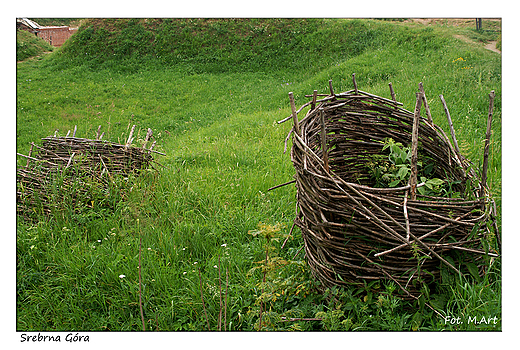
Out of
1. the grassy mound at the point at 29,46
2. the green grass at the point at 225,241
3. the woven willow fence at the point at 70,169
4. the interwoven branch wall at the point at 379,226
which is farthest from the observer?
the grassy mound at the point at 29,46

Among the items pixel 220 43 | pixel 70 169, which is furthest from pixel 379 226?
pixel 220 43

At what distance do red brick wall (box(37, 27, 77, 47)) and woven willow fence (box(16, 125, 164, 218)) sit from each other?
79.6ft

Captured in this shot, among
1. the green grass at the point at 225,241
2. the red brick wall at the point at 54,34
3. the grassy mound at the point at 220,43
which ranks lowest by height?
the green grass at the point at 225,241

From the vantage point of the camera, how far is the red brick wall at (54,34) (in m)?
23.3

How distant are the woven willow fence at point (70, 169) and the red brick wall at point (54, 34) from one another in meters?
24.2

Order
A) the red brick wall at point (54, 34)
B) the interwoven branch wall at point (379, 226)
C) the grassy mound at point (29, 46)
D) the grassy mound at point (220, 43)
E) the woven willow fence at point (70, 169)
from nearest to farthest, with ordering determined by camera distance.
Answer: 1. the interwoven branch wall at point (379, 226)
2. the woven willow fence at point (70, 169)
3. the grassy mound at point (220, 43)
4. the grassy mound at point (29, 46)
5. the red brick wall at point (54, 34)

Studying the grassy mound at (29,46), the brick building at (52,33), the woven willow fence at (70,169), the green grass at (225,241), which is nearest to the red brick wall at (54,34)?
the brick building at (52,33)

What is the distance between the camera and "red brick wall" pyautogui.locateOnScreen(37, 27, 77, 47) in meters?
23.3

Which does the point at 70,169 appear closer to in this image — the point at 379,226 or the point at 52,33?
the point at 379,226

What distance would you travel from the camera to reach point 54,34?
2361 centimetres

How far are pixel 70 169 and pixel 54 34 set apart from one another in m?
25.7

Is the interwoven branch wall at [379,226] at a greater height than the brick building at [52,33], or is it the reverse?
the brick building at [52,33]

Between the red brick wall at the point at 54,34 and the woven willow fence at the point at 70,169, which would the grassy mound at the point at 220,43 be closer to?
the red brick wall at the point at 54,34

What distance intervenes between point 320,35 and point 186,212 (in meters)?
15.2
